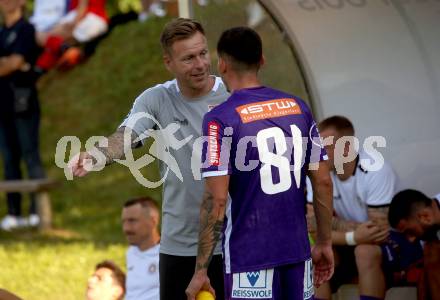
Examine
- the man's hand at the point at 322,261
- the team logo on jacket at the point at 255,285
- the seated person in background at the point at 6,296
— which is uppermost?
the man's hand at the point at 322,261

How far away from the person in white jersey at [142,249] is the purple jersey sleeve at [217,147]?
245cm

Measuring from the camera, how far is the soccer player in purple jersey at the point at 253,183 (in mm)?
5160

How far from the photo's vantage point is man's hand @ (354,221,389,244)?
7.14 m

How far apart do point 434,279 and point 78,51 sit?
8.72 meters

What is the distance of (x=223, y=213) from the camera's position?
5215 mm

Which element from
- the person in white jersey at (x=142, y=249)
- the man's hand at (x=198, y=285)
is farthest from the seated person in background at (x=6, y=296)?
Answer: the person in white jersey at (x=142, y=249)

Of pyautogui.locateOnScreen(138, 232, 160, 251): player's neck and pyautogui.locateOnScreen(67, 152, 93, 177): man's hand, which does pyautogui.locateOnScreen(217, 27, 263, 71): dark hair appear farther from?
pyautogui.locateOnScreen(138, 232, 160, 251): player's neck

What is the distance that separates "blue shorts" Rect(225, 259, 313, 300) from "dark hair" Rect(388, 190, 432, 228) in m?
1.88

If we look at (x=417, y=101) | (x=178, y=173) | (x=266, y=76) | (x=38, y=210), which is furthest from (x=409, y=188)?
(x=38, y=210)

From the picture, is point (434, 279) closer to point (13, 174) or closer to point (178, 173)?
point (178, 173)

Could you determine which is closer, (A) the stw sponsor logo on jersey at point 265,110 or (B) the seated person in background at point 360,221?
(A) the stw sponsor logo on jersey at point 265,110

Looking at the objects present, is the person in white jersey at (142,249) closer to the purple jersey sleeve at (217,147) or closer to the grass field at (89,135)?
the grass field at (89,135)

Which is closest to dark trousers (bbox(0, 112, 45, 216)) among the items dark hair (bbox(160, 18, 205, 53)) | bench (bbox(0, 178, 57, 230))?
bench (bbox(0, 178, 57, 230))

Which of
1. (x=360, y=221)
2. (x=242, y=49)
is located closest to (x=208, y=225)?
(x=242, y=49)
